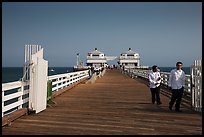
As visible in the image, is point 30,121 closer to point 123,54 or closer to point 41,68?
point 41,68

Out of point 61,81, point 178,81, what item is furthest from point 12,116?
point 61,81

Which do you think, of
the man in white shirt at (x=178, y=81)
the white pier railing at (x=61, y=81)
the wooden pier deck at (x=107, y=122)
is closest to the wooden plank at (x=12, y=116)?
the wooden pier deck at (x=107, y=122)

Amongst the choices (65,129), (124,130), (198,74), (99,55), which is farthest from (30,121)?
(99,55)

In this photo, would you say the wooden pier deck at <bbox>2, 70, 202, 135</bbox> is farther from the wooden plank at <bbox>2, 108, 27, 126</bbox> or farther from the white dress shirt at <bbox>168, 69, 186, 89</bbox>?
the white dress shirt at <bbox>168, 69, 186, 89</bbox>

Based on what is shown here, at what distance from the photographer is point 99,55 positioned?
75750mm

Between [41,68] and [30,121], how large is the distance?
1748mm

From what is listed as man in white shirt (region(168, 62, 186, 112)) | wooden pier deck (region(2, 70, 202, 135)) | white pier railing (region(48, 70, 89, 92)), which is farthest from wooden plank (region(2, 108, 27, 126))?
man in white shirt (region(168, 62, 186, 112))

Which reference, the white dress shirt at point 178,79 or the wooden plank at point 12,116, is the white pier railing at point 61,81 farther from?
the white dress shirt at point 178,79

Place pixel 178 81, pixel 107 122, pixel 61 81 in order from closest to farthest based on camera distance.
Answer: pixel 107 122 < pixel 178 81 < pixel 61 81

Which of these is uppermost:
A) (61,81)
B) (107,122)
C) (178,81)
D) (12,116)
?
(178,81)

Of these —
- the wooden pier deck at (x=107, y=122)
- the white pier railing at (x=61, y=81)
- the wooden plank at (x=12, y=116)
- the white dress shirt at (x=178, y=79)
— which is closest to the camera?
the wooden pier deck at (x=107, y=122)

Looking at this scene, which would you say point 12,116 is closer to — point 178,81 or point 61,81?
point 178,81

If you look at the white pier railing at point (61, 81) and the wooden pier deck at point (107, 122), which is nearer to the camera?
the wooden pier deck at point (107, 122)

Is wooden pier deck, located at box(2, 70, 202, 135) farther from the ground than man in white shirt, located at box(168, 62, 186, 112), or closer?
closer
